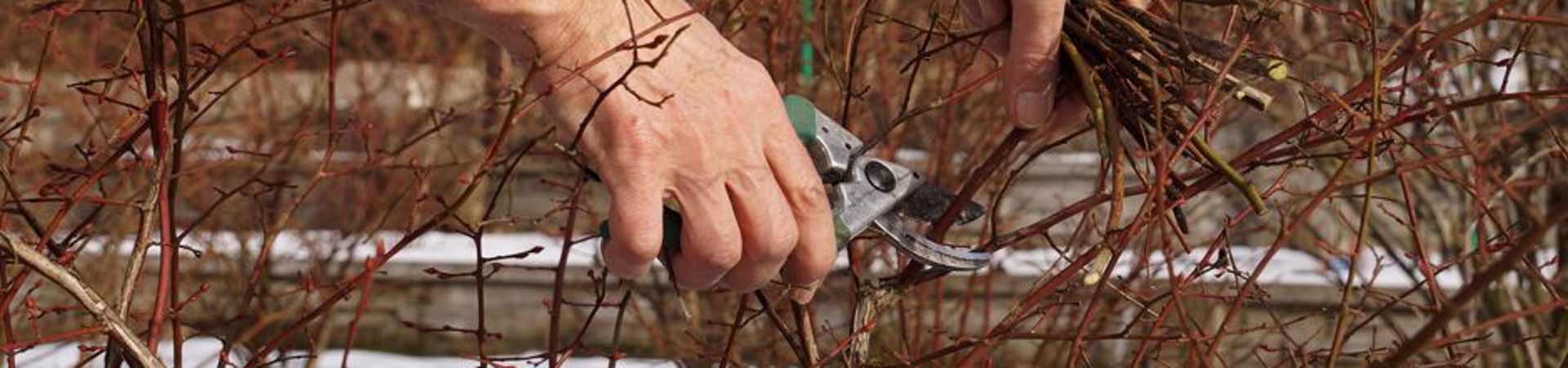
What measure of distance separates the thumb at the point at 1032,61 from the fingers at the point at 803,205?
0.22 meters

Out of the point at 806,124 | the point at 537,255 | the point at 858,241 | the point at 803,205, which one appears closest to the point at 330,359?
the point at 537,255

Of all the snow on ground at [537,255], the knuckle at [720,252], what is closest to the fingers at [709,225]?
the knuckle at [720,252]

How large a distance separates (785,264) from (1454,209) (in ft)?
13.7

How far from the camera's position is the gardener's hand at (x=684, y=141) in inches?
75.3

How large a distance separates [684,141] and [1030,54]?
1.18 feet

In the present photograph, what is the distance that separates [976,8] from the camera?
2.18 meters

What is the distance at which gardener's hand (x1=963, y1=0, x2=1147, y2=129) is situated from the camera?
198 cm

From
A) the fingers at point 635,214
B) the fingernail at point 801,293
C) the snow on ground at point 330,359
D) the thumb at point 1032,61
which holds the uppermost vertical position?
the snow on ground at point 330,359

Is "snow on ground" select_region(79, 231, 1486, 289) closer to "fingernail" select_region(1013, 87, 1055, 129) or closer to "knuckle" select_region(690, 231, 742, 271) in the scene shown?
"fingernail" select_region(1013, 87, 1055, 129)

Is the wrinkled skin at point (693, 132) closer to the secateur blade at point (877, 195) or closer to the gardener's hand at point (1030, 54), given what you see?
the gardener's hand at point (1030, 54)

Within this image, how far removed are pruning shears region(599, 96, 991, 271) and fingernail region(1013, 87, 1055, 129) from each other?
0.58 feet

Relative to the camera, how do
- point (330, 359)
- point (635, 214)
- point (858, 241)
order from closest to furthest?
point (635, 214)
point (858, 241)
point (330, 359)

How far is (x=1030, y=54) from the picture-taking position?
6.62 feet

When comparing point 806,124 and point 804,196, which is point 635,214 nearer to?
point 804,196
